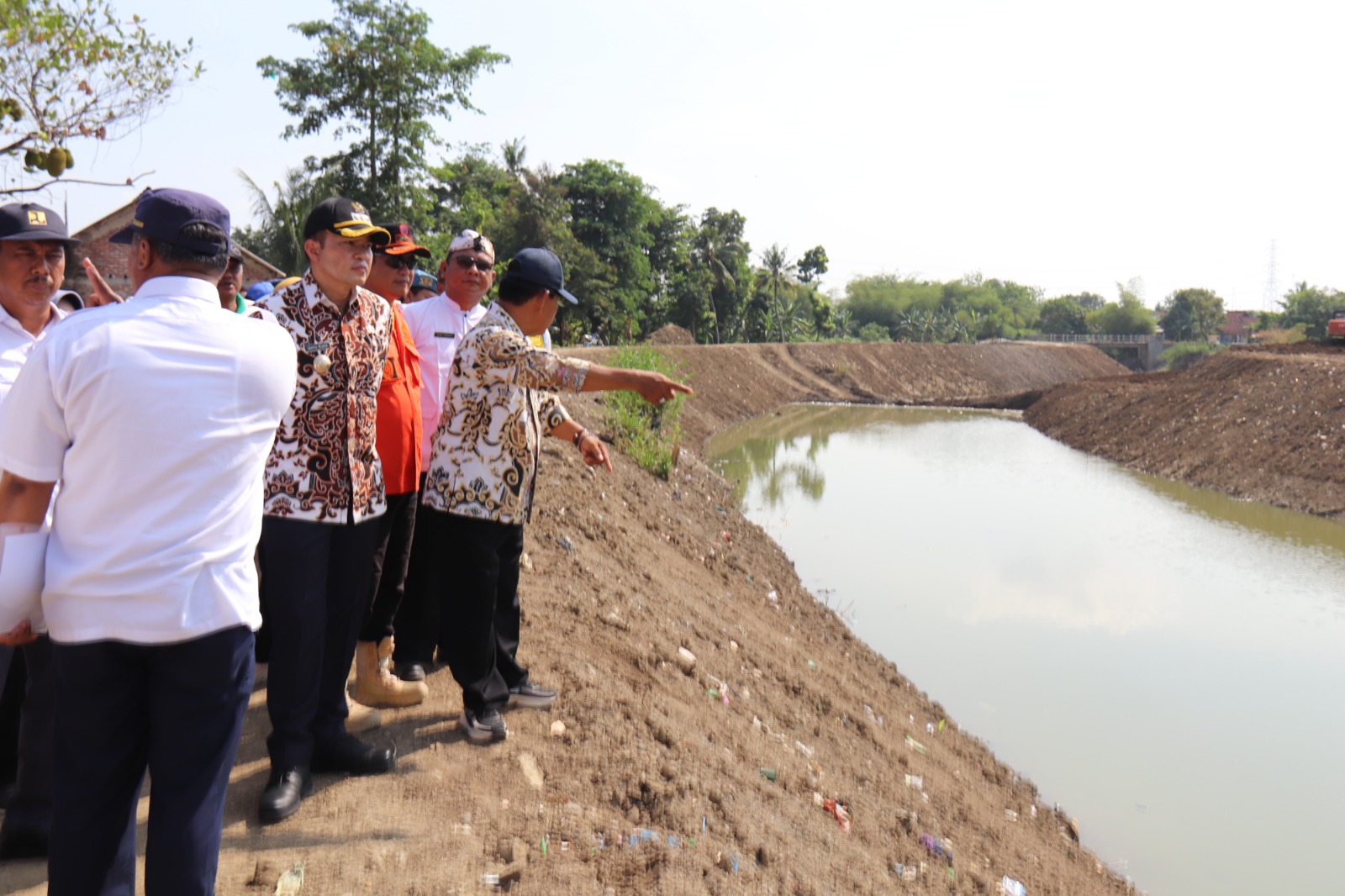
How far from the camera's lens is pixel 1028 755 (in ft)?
19.7

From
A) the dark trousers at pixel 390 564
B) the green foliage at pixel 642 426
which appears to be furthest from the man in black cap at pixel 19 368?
the green foliage at pixel 642 426

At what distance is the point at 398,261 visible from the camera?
11.6 feet

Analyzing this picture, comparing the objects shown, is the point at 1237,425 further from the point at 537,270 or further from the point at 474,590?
the point at 474,590

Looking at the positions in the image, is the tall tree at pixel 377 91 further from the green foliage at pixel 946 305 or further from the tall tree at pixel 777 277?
the green foliage at pixel 946 305

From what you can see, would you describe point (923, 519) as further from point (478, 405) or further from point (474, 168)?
point (474, 168)

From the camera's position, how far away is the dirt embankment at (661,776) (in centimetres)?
A: 272

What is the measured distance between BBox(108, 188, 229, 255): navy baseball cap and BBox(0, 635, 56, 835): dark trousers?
137cm

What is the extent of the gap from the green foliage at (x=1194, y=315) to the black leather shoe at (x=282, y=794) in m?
76.7

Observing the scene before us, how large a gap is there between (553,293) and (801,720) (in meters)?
Result: 2.91

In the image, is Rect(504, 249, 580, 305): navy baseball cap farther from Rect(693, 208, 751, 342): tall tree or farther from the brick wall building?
Rect(693, 208, 751, 342): tall tree

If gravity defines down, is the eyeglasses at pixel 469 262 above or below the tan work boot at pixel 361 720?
above

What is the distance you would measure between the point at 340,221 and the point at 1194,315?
77814mm

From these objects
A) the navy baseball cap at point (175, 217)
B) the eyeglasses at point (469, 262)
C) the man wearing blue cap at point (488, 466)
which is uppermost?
the eyeglasses at point (469, 262)

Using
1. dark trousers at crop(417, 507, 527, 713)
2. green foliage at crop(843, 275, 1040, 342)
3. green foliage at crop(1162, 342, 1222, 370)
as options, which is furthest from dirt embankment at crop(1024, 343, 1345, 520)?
green foliage at crop(843, 275, 1040, 342)
